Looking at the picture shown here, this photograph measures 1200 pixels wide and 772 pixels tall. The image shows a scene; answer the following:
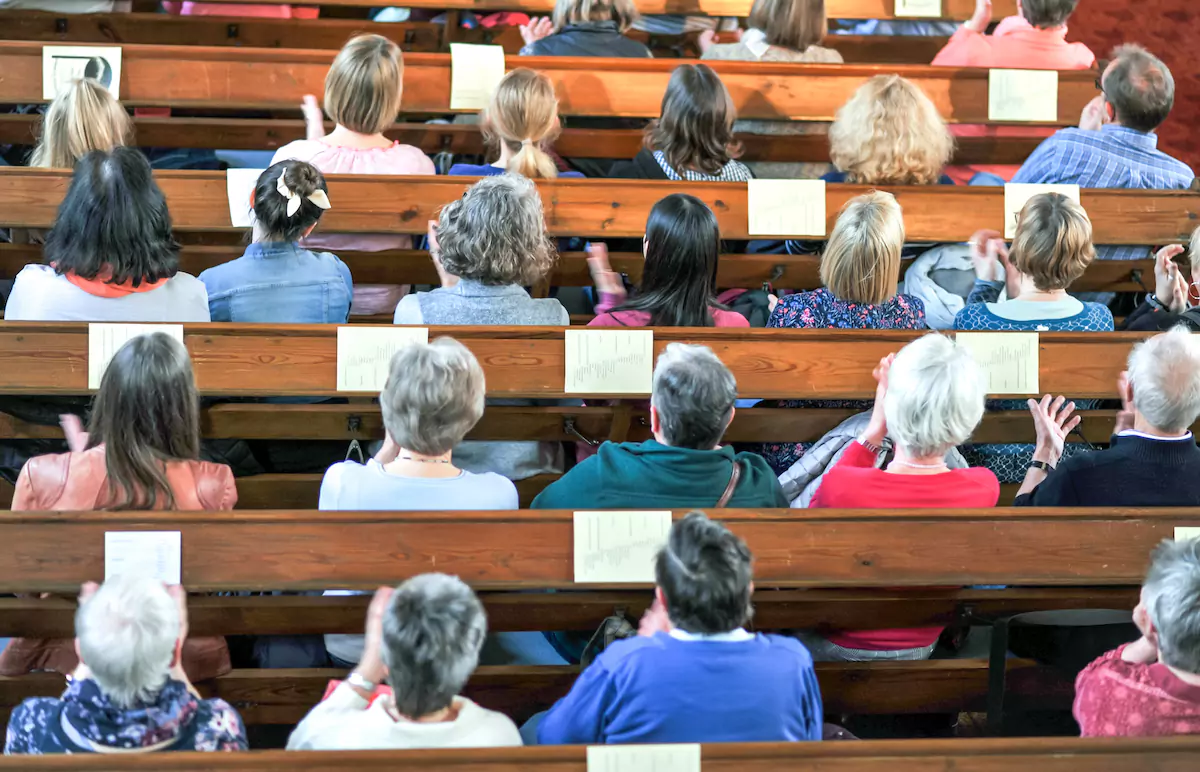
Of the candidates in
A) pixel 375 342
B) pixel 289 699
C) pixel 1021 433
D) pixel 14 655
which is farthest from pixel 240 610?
pixel 1021 433

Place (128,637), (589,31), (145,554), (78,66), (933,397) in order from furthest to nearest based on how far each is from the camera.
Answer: (589,31) → (78,66) → (933,397) → (145,554) → (128,637)

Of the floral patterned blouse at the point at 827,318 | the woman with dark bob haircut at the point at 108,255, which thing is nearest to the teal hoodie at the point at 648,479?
the floral patterned blouse at the point at 827,318

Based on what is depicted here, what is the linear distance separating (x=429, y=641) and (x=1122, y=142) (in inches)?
116

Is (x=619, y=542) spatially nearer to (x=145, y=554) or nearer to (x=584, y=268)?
(x=145, y=554)

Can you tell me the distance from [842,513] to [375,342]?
106 cm

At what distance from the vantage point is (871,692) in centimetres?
256

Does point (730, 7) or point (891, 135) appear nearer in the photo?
point (891, 135)

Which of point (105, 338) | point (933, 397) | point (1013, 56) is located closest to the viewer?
point (933, 397)

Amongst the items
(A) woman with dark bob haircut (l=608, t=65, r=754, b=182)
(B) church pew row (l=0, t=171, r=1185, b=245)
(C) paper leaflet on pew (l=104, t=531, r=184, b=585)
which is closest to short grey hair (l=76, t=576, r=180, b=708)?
(C) paper leaflet on pew (l=104, t=531, r=184, b=585)

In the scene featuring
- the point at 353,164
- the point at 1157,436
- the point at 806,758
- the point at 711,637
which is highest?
the point at 353,164

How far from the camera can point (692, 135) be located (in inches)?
148

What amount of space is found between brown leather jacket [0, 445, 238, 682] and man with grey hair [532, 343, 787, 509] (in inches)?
26.9

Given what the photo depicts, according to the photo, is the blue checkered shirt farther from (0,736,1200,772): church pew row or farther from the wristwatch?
the wristwatch

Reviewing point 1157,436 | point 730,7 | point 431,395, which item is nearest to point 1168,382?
point 1157,436
